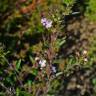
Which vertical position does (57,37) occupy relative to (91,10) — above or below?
above

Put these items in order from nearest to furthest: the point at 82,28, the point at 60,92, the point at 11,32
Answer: the point at 60,92 < the point at 11,32 < the point at 82,28

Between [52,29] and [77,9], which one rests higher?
[52,29]

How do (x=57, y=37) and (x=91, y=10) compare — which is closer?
(x=57, y=37)

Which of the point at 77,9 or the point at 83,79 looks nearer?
the point at 83,79

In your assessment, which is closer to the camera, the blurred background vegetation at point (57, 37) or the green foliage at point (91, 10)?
the blurred background vegetation at point (57, 37)

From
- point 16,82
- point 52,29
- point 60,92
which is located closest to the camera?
point 52,29

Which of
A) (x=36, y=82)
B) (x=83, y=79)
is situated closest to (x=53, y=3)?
(x=83, y=79)

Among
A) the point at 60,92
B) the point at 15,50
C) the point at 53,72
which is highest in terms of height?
the point at 53,72

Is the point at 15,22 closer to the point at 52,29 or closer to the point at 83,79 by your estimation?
the point at 83,79

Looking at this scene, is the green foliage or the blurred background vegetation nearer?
the blurred background vegetation
